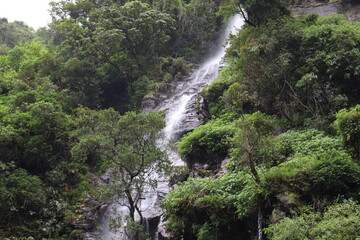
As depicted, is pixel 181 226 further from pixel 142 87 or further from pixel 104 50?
pixel 104 50

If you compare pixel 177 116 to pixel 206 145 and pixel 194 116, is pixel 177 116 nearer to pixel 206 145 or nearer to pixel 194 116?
pixel 194 116

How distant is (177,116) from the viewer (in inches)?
774

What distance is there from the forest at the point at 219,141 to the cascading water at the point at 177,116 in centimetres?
86

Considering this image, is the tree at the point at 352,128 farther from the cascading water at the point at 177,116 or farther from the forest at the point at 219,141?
the cascading water at the point at 177,116

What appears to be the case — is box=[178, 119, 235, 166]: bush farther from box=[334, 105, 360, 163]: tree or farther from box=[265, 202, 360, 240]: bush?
box=[265, 202, 360, 240]: bush

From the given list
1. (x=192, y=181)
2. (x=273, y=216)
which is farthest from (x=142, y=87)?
(x=273, y=216)

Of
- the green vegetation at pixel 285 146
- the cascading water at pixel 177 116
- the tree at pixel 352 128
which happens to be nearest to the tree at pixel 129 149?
the cascading water at pixel 177 116

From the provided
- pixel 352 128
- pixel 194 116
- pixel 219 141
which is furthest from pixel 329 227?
pixel 194 116

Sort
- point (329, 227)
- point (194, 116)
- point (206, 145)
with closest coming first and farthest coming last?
point (329, 227), point (206, 145), point (194, 116)

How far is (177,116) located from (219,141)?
22.5 ft

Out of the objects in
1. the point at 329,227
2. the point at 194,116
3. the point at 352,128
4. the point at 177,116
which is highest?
the point at 177,116

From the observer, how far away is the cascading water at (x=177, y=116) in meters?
14.0

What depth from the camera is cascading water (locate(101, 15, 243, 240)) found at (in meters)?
14.0

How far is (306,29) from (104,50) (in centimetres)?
1640
